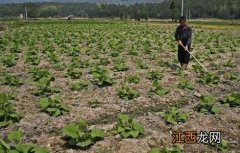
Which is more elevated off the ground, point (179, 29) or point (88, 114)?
point (179, 29)

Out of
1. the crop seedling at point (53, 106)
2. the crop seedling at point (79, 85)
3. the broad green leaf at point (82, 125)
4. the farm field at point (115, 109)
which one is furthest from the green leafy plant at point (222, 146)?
the crop seedling at point (79, 85)

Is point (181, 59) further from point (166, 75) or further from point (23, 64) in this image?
point (23, 64)

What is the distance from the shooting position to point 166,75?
14531mm

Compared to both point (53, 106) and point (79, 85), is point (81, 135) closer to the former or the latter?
point (53, 106)

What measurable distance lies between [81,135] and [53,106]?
232 centimetres

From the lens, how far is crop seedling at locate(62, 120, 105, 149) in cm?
765

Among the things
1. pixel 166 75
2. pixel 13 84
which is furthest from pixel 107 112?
pixel 166 75

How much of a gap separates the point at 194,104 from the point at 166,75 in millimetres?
3730

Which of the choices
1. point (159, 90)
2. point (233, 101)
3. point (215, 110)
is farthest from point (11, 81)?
point (233, 101)

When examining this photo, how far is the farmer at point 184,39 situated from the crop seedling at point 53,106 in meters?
7.05

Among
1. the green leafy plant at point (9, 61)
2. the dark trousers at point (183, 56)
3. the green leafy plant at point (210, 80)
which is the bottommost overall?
the green leafy plant at point (210, 80)

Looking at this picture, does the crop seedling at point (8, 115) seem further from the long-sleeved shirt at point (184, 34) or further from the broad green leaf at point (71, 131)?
the long-sleeved shirt at point (184, 34)

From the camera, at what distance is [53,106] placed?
9.84 meters

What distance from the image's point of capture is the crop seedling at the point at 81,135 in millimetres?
7652
